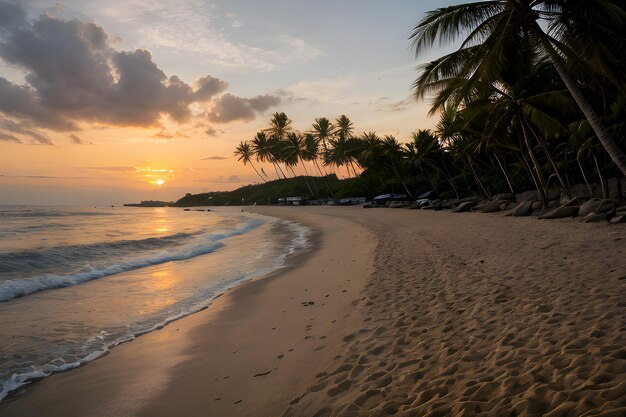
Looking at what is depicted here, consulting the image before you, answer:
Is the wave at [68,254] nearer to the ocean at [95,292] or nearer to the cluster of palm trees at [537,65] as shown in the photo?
the ocean at [95,292]

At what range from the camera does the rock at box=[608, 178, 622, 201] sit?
20578 mm

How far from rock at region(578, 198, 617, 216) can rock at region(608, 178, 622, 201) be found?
7.62m

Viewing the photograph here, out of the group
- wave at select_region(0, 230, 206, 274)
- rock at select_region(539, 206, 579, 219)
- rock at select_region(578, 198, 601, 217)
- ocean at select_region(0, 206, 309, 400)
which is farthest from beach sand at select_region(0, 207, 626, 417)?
wave at select_region(0, 230, 206, 274)

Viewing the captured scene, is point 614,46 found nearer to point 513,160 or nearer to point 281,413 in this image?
point 281,413

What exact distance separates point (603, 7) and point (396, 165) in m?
37.8

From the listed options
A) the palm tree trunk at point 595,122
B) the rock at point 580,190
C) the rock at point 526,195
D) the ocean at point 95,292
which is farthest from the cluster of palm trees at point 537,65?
the ocean at point 95,292

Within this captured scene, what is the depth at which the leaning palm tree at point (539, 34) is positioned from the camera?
11.0 m

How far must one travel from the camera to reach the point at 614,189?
20953 millimetres

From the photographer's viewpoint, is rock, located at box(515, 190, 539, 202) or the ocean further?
rock, located at box(515, 190, 539, 202)

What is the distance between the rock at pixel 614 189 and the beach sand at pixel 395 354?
642 inches

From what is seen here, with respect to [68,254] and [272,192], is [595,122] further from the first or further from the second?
[272,192]

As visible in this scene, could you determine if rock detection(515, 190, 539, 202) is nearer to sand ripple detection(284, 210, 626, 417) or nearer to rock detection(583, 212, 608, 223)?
rock detection(583, 212, 608, 223)

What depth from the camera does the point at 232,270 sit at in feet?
38.1

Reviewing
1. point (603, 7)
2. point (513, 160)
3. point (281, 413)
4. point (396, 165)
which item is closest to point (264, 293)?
point (281, 413)
